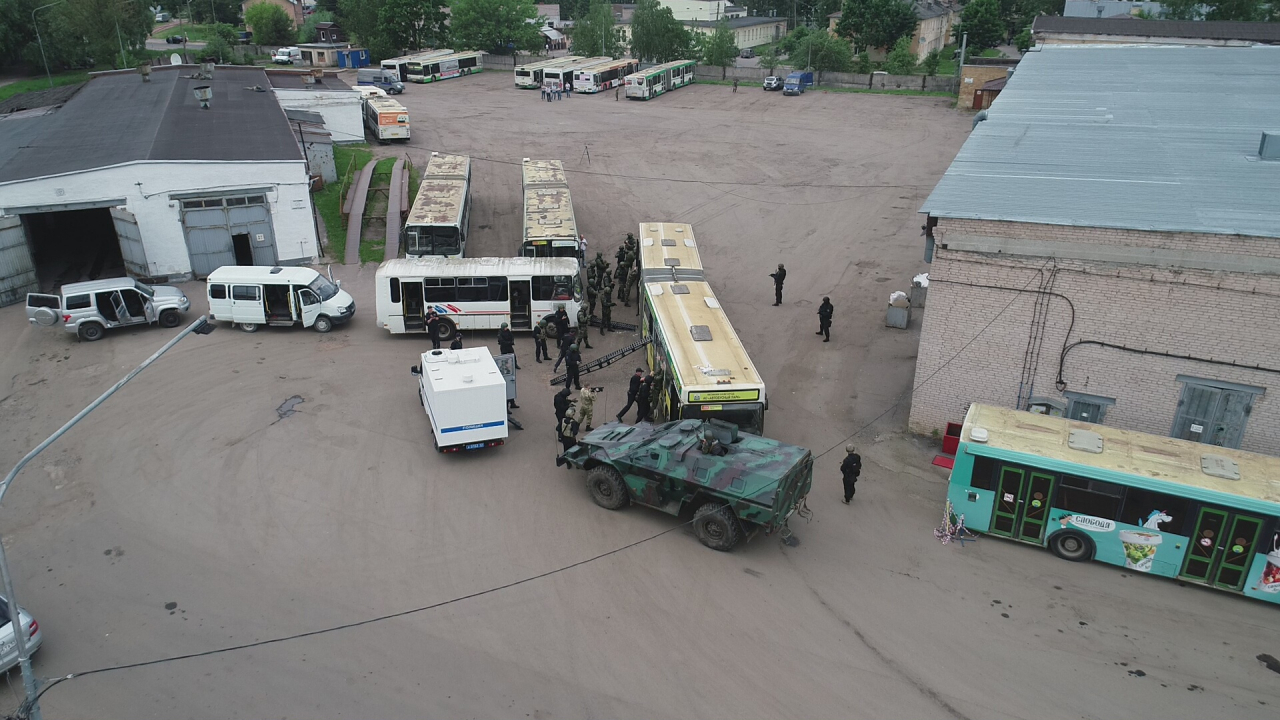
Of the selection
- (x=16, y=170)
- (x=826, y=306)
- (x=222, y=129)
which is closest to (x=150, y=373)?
(x=16, y=170)

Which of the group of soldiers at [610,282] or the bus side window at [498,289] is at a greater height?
the bus side window at [498,289]

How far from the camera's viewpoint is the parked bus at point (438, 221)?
91.1 feet

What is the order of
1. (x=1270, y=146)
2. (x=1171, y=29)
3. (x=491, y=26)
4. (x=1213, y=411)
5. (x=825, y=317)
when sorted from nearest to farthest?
(x=1213, y=411) → (x=1270, y=146) → (x=825, y=317) → (x=1171, y=29) → (x=491, y=26)

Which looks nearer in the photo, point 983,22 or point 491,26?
point 491,26

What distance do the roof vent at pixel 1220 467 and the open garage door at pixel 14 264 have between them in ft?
101

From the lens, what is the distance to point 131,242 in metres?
27.5

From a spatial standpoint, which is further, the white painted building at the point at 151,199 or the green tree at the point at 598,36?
the green tree at the point at 598,36

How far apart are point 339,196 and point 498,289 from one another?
1529 centimetres

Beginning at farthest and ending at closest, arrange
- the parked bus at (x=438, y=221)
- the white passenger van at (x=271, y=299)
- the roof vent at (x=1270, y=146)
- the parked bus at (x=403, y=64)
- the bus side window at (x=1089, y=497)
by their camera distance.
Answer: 1. the parked bus at (x=403, y=64)
2. the parked bus at (x=438, y=221)
3. the white passenger van at (x=271, y=299)
4. the roof vent at (x=1270, y=146)
5. the bus side window at (x=1089, y=497)

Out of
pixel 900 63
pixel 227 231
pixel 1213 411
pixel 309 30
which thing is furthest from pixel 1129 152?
pixel 309 30

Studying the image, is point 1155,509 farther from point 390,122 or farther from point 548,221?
point 390,122

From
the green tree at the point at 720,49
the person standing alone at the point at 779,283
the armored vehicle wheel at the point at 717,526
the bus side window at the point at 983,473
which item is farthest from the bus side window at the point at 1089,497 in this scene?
the green tree at the point at 720,49

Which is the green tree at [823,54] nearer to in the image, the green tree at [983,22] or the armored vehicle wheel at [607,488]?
the green tree at [983,22]

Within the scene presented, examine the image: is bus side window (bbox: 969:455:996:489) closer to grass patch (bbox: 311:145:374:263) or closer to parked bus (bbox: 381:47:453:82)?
grass patch (bbox: 311:145:374:263)
